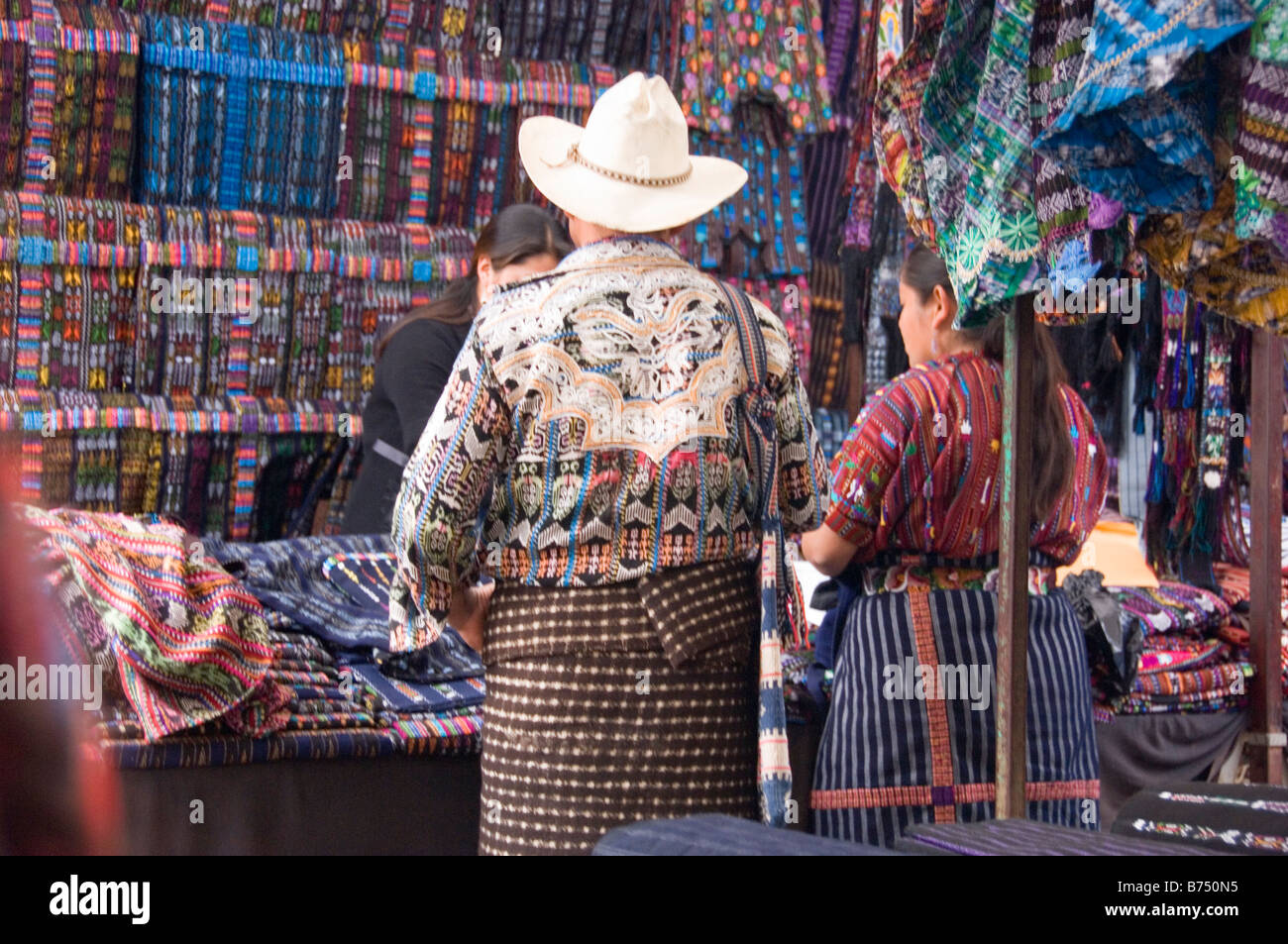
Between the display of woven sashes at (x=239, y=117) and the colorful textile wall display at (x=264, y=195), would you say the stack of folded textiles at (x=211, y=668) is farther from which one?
the display of woven sashes at (x=239, y=117)

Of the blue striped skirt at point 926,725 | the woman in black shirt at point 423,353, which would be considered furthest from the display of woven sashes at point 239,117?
the blue striped skirt at point 926,725

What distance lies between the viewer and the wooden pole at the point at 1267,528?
3908mm

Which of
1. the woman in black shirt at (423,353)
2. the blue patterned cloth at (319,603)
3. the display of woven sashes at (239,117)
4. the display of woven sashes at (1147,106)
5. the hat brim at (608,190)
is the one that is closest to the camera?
the display of woven sashes at (1147,106)

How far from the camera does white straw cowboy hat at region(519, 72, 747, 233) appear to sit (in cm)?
251

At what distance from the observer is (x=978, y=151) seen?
84.9 inches

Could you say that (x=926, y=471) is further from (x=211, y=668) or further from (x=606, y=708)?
(x=211, y=668)

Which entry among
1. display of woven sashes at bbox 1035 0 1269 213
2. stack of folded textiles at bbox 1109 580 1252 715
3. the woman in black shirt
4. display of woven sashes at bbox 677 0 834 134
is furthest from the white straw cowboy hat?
display of woven sashes at bbox 677 0 834 134

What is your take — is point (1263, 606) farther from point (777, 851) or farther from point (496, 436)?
point (777, 851)

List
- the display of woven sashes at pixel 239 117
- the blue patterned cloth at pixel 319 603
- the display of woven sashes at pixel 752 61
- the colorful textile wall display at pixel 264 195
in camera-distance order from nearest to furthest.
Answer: the blue patterned cloth at pixel 319 603 < the colorful textile wall display at pixel 264 195 < the display of woven sashes at pixel 239 117 < the display of woven sashes at pixel 752 61

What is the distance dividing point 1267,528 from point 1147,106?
241 cm

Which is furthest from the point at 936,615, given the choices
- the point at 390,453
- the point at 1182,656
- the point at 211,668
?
the point at 390,453

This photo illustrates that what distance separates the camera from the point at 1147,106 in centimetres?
179

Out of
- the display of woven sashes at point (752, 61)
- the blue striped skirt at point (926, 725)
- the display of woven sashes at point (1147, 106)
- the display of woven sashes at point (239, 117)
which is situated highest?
the display of woven sashes at point (752, 61)

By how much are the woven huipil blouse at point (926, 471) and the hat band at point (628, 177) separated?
0.74 metres
